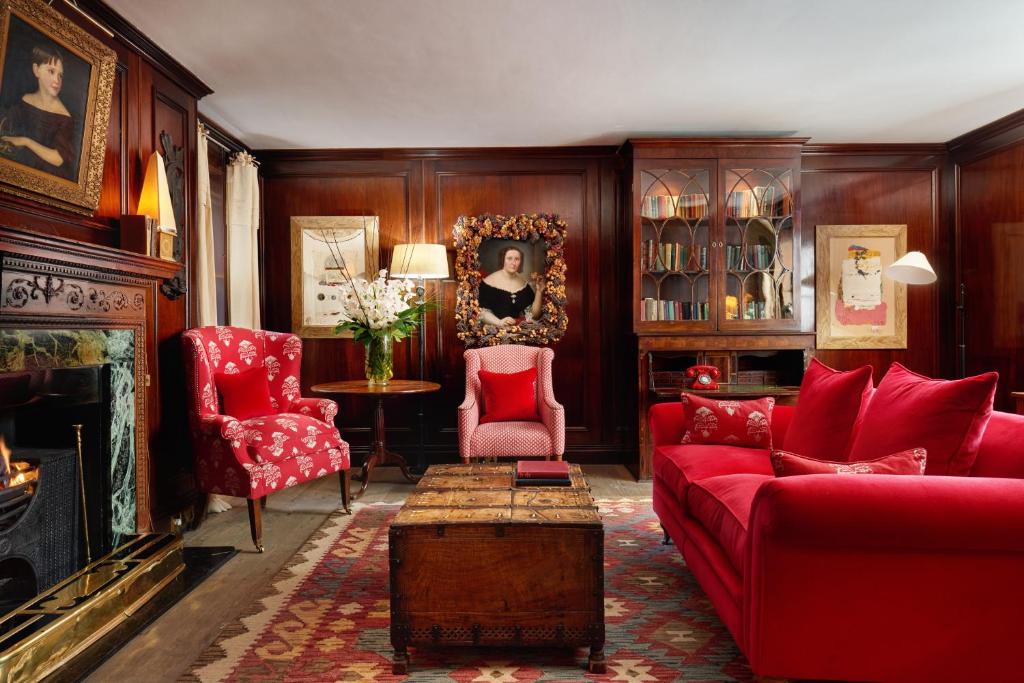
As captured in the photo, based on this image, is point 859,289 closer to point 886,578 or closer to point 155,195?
point 886,578

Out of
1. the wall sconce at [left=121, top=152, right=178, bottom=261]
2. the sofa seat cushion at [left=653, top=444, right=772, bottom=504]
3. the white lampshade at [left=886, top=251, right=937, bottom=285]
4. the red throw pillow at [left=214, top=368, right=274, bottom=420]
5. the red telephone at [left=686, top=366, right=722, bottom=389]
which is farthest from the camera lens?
the red telephone at [left=686, top=366, right=722, bottom=389]

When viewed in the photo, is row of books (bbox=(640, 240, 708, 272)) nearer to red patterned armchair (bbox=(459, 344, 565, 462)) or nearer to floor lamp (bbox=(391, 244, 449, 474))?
red patterned armchair (bbox=(459, 344, 565, 462))

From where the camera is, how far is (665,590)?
2.57m

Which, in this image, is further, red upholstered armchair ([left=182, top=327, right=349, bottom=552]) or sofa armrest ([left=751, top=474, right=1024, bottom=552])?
red upholstered armchair ([left=182, top=327, right=349, bottom=552])

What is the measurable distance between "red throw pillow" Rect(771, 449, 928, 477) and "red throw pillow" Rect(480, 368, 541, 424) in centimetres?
262

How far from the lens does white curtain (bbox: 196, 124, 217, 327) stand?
3818 millimetres

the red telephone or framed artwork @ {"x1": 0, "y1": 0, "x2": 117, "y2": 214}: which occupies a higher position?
framed artwork @ {"x1": 0, "y1": 0, "x2": 117, "y2": 214}

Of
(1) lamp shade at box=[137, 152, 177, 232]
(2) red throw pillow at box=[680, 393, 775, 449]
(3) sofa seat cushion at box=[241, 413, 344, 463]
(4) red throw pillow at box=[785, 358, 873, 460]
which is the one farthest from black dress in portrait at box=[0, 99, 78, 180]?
(4) red throw pillow at box=[785, 358, 873, 460]

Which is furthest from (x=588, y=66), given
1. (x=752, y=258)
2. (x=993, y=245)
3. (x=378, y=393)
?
(x=993, y=245)

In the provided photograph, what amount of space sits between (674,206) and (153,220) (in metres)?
3.33

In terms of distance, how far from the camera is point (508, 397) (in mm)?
4309

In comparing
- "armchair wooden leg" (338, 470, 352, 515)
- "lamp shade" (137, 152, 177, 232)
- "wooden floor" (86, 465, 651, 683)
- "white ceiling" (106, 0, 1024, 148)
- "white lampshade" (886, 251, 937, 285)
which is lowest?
"wooden floor" (86, 465, 651, 683)

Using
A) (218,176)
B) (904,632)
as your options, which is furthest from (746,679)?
(218,176)

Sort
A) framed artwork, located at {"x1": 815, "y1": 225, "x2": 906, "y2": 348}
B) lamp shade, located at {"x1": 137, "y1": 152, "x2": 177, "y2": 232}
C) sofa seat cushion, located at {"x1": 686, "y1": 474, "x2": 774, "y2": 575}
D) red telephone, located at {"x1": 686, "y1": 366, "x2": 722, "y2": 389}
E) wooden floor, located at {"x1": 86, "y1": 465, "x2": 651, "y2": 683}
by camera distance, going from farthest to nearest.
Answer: framed artwork, located at {"x1": 815, "y1": 225, "x2": 906, "y2": 348} < red telephone, located at {"x1": 686, "y1": 366, "x2": 722, "y2": 389} < lamp shade, located at {"x1": 137, "y1": 152, "x2": 177, "y2": 232} < wooden floor, located at {"x1": 86, "y1": 465, "x2": 651, "y2": 683} < sofa seat cushion, located at {"x1": 686, "y1": 474, "x2": 774, "y2": 575}
